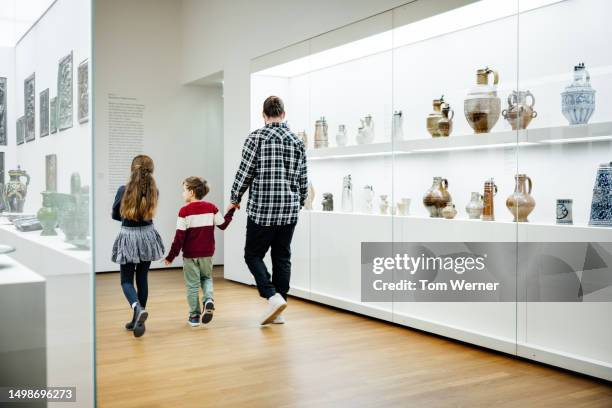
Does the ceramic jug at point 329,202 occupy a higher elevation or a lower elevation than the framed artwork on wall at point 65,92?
lower

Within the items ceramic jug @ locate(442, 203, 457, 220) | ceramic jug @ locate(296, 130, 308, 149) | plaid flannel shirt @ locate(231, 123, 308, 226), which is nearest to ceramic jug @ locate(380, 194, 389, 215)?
ceramic jug @ locate(442, 203, 457, 220)

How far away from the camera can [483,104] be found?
363cm

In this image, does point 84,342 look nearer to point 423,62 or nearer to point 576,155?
point 576,155

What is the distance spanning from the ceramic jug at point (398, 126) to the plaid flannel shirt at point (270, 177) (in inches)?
27.5

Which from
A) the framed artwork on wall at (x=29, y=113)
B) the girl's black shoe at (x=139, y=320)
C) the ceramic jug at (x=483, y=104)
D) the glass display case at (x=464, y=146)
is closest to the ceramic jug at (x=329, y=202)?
the glass display case at (x=464, y=146)

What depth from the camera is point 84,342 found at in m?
1.24

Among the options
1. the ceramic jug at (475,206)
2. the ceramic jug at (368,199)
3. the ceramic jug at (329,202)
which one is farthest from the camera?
the ceramic jug at (329,202)

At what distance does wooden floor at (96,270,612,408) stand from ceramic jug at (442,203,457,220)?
78cm

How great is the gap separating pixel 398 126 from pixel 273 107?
2.91 feet

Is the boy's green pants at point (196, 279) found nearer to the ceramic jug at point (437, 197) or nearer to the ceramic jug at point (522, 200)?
the ceramic jug at point (437, 197)

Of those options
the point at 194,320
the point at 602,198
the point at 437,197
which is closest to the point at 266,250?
the point at 194,320

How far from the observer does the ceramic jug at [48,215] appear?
1.23 m

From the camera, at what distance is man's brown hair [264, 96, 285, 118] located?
4117mm

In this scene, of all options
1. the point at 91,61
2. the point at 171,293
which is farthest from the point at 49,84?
the point at 171,293
